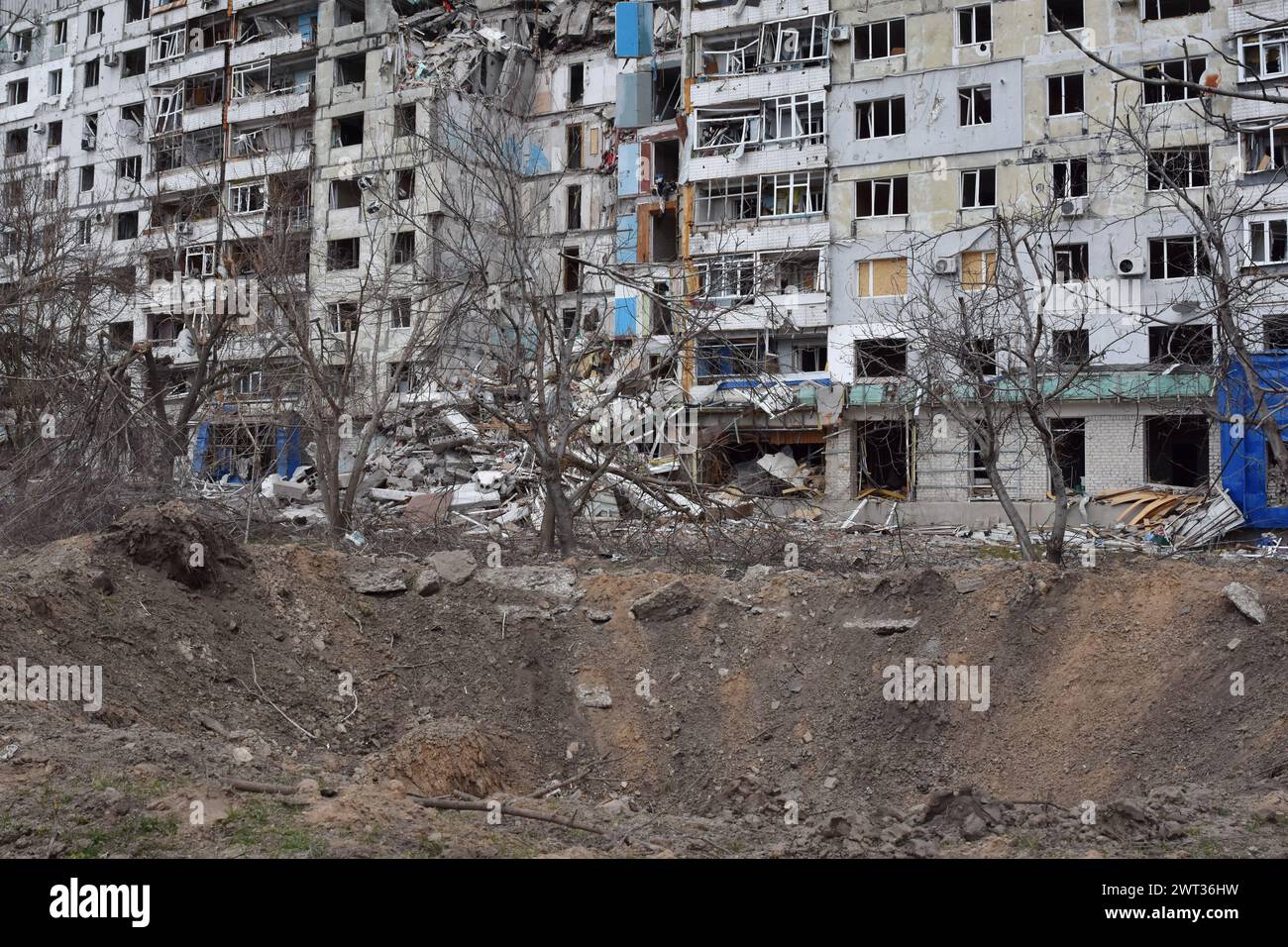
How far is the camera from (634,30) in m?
37.5

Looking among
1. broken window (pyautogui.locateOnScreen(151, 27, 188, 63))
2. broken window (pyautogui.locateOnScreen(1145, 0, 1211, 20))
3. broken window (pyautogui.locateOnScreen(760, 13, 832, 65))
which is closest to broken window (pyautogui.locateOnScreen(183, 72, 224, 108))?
broken window (pyautogui.locateOnScreen(151, 27, 188, 63))

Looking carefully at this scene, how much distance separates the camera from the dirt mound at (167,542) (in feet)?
35.8

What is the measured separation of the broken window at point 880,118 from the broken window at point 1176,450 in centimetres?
1019

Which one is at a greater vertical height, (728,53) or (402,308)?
(728,53)

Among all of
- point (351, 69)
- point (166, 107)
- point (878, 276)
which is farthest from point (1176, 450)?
point (166, 107)

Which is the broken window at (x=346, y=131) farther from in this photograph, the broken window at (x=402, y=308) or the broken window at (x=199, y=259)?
the broken window at (x=402, y=308)

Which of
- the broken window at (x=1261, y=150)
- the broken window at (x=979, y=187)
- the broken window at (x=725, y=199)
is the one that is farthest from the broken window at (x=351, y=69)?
the broken window at (x=1261, y=150)

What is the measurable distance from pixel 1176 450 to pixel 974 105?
10.4 m

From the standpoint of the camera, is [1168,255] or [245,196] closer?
[1168,255]

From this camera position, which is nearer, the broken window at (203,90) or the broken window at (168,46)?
the broken window at (203,90)

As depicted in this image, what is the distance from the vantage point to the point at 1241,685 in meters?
9.24

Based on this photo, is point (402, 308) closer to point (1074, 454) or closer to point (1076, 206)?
point (1076, 206)

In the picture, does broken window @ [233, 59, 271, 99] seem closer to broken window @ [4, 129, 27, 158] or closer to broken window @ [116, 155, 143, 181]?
broken window @ [116, 155, 143, 181]

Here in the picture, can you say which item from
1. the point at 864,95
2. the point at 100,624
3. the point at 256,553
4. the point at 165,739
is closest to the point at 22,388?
the point at 256,553
